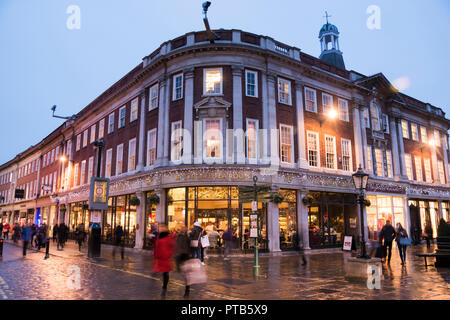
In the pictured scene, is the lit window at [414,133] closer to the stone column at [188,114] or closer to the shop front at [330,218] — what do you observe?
the shop front at [330,218]

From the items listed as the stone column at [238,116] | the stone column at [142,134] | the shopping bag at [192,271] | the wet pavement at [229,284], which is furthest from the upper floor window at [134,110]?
the shopping bag at [192,271]

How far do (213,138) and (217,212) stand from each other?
4.71m

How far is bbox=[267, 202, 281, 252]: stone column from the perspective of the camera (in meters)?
21.0

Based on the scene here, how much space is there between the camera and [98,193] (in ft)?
66.1

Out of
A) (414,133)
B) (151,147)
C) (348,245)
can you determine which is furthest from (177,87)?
(414,133)

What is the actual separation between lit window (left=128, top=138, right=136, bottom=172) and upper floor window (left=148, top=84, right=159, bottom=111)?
11.4ft

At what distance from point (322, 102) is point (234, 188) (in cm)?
1100

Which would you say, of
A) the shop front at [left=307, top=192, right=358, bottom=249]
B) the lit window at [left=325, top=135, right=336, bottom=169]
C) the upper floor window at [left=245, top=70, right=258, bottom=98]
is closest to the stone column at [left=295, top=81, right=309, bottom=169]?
the shop front at [left=307, top=192, right=358, bottom=249]

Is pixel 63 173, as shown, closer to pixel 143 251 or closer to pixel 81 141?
pixel 81 141

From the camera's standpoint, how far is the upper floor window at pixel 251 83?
22.5m

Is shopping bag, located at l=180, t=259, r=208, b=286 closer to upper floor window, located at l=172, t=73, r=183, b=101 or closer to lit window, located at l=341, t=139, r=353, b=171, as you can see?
upper floor window, located at l=172, t=73, r=183, b=101

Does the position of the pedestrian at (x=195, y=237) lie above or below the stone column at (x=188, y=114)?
below

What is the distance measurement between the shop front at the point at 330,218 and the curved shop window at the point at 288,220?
1.30 metres

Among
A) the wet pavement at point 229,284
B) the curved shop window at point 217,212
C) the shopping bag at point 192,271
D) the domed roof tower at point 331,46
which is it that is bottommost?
the wet pavement at point 229,284
